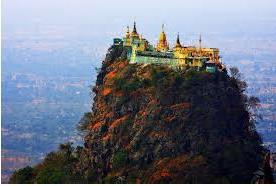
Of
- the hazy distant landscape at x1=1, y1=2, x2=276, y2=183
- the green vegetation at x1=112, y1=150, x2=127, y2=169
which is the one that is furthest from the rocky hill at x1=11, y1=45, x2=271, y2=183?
the hazy distant landscape at x1=1, y1=2, x2=276, y2=183

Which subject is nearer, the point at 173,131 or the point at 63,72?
the point at 173,131

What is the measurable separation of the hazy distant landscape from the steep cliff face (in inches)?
770

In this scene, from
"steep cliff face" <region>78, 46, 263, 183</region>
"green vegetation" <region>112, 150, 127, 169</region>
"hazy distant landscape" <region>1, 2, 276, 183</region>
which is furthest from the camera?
"hazy distant landscape" <region>1, 2, 276, 183</region>

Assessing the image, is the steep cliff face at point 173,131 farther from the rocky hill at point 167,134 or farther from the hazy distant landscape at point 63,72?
the hazy distant landscape at point 63,72

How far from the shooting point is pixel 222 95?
42.2m

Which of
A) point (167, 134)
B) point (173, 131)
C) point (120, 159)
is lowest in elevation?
point (120, 159)

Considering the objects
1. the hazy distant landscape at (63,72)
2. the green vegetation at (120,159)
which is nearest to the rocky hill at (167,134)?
the green vegetation at (120,159)

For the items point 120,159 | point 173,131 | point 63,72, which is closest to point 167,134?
point 173,131

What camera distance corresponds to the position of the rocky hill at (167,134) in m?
39.9

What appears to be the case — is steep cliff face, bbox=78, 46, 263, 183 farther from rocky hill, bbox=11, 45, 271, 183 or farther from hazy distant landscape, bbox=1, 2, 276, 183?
hazy distant landscape, bbox=1, 2, 276, 183

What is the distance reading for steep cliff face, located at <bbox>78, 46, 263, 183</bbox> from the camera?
39.8 metres

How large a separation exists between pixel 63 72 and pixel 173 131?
220 ft

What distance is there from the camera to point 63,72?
107 m

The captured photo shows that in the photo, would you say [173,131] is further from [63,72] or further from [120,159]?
[63,72]
